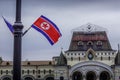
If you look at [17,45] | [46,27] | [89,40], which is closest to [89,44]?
[89,40]

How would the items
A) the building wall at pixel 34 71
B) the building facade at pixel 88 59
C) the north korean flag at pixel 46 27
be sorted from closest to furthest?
the north korean flag at pixel 46 27 < the building facade at pixel 88 59 < the building wall at pixel 34 71

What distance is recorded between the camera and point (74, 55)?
82.8 m

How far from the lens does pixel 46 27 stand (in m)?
22.8

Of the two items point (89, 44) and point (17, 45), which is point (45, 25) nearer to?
point (17, 45)

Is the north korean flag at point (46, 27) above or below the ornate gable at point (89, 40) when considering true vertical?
below

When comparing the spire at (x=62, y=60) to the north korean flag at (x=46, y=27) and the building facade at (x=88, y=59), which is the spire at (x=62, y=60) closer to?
the building facade at (x=88, y=59)

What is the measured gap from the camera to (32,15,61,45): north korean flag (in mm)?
22652

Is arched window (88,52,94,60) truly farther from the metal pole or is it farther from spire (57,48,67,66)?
the metal pole

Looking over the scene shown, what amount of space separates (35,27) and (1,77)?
68.9 m

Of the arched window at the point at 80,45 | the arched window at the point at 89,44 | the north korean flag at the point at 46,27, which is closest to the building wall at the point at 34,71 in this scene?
the arched window at the point at 80,45

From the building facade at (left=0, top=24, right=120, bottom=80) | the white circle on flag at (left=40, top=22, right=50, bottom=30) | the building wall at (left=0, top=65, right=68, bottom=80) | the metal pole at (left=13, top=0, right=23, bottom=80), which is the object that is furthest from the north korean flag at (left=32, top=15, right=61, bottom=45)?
the building wall at (left=0, top=65, right=68, bottom=80)

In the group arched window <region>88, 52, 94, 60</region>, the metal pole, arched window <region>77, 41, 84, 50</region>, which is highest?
arched window <region>77, 41, 84, 50</region>

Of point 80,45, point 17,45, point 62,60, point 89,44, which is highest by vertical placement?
point 89,44

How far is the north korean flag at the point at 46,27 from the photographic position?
74.3 feet
